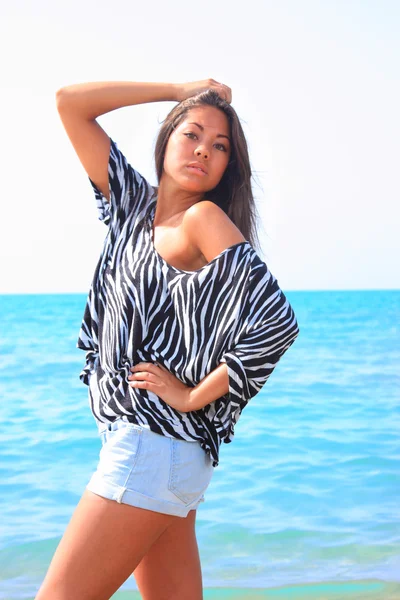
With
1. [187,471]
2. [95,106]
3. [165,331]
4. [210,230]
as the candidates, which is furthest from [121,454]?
[95,106]

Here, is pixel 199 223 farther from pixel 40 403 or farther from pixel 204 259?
pixel 40 403

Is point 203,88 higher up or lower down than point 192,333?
higher up

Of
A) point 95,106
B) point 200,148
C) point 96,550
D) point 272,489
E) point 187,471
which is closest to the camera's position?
point 96,550

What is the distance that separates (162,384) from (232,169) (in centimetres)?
79

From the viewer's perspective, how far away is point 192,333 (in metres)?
2.41

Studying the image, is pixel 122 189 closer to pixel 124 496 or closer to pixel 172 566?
pixel 124 496

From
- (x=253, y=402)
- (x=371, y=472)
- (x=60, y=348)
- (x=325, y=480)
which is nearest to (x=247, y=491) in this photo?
(x=325, y=480)

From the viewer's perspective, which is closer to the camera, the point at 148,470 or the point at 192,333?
the point at 148,470

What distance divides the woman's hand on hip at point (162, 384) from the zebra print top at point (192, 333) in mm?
21

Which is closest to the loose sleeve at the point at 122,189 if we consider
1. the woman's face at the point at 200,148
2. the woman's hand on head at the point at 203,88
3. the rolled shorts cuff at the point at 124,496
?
the woman's face at the point at 200,148

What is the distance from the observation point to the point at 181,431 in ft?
7.68

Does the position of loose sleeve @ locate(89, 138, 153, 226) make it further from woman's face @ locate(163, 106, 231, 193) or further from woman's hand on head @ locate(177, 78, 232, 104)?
woman's hand on head @ locate(177, 78, 232, 104)

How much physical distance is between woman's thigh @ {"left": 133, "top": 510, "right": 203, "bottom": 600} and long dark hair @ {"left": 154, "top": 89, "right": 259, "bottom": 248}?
976mm

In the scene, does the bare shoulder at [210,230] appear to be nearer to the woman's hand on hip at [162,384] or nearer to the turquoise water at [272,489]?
the woman's hand on hip at [162,384]
